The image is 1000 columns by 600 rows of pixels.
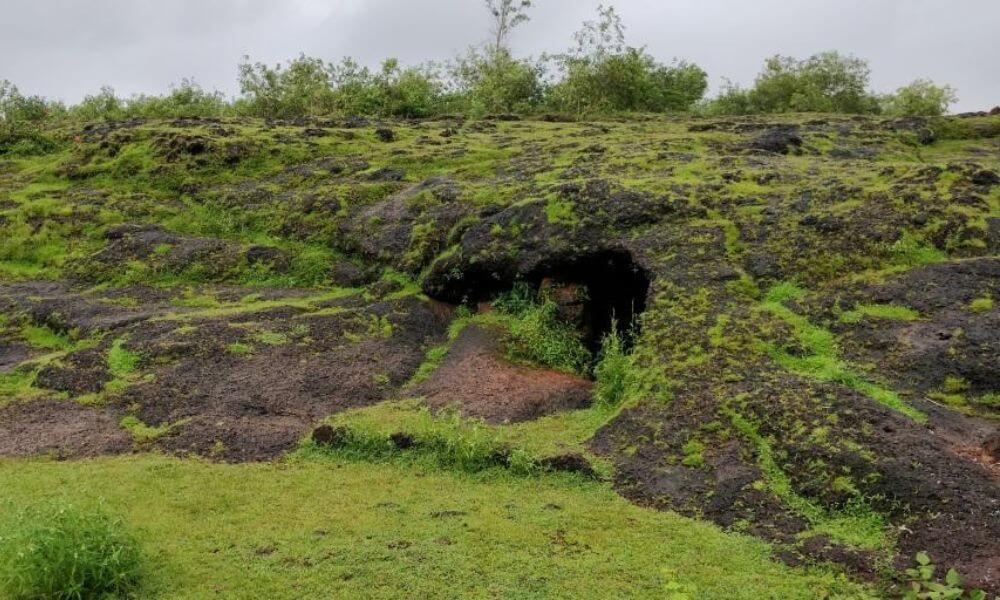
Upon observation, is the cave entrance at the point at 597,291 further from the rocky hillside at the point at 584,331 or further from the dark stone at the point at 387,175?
the dark stone at the point at 387,175

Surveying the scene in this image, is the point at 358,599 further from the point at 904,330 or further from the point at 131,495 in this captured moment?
the point at 904,330

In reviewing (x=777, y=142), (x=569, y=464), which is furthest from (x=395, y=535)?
(x=777, y=142)

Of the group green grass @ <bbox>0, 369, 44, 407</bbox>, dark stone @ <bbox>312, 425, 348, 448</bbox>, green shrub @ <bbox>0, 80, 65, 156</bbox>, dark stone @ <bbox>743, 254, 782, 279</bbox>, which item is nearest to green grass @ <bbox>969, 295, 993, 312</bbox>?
dark stone @ <bbox>743, 254, 782, 279</bbox>

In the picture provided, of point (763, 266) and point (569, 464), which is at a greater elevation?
point (763, 266)

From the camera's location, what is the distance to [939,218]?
15.2m

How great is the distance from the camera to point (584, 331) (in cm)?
1719

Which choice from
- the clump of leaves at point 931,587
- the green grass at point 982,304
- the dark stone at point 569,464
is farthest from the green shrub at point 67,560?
the green grass at point 982,304

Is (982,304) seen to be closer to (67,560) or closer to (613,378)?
(613,378)

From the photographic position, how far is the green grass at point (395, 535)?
8.49 metres

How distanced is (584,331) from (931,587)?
33.6 feet

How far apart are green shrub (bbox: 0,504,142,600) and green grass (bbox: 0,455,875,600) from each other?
44 centimetres

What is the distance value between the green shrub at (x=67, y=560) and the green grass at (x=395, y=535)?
0.44 m

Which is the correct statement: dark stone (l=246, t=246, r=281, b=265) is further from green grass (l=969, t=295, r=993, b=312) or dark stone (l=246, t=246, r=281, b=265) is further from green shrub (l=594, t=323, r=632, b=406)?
green grass (l=969, t=295, r=993, b=312)

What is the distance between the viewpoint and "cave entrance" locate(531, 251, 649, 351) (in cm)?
1716
